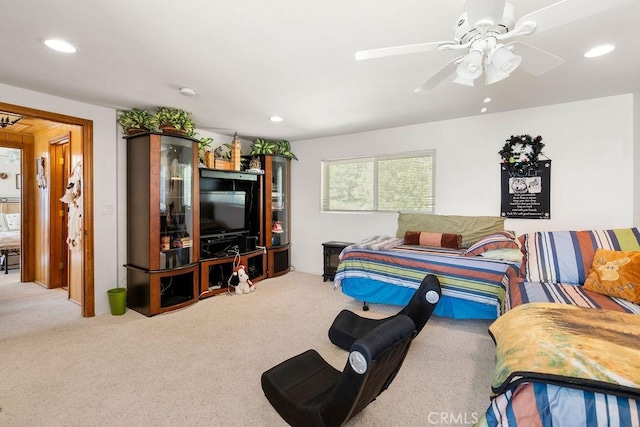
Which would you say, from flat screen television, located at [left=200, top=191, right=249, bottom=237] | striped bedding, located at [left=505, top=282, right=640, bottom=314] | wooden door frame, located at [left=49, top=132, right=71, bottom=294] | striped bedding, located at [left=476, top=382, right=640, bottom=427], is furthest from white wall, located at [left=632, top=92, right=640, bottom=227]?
wooden door frame, located at [left=49, top=132, right=71, bottom=294]

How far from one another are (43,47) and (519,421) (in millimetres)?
3449

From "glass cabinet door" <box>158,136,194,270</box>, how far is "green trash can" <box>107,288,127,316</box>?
0.54 metres

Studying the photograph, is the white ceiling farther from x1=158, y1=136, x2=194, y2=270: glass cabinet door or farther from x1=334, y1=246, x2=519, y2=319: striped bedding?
x1=334, y1=246, x2=519, y2=319: striped bedding

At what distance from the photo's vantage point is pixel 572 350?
3.81ft

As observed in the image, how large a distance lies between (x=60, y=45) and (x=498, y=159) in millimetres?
4406

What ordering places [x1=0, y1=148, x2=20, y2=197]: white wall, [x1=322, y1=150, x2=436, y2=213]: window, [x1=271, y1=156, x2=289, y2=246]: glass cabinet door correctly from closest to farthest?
[x1=322, y1=150, x2=436, y2=213]: window, [x1=271, y1=156, x2=289, y2=246]: glass cabinet door, [x1=0, y1=148, x2=20, y2=197]: white wall

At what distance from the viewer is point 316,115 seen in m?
3.80

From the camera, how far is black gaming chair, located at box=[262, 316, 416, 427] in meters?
1.28

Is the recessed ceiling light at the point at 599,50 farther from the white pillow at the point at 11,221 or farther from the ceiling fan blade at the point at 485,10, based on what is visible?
the white pillow at the point at 11,221

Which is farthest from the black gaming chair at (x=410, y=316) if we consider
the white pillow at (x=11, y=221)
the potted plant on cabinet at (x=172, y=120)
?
the white pillow at (x=11, y=221)

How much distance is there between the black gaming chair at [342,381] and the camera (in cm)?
128

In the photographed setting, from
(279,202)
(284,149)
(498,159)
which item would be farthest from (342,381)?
(284,149)

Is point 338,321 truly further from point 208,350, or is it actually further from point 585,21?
point 585,21

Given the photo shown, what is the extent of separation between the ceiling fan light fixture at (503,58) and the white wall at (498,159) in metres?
2.50
